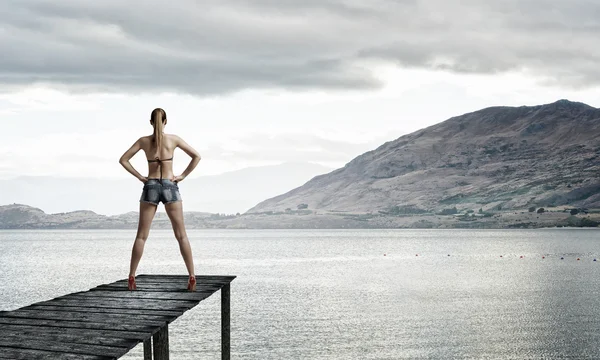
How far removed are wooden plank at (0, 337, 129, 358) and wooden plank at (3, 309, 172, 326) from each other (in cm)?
179

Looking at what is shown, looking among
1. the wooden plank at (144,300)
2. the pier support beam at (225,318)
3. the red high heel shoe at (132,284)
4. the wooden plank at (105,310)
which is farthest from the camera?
the pier support beam at (225,318)

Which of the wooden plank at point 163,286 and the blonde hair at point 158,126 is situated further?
the wooden plank at point 163,286

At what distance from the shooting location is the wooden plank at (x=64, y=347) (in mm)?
10962

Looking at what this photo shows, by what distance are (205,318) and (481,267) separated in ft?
290

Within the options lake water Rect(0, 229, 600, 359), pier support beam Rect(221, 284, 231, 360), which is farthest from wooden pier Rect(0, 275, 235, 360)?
lake water Rect(0, 229, 600, 359)

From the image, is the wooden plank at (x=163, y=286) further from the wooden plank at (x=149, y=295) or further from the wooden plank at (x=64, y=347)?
the wooden plank at (x=64, y=347)

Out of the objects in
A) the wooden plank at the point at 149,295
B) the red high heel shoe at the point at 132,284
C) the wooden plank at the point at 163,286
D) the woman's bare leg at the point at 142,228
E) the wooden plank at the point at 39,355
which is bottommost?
the wooden plank at the point at 39,355

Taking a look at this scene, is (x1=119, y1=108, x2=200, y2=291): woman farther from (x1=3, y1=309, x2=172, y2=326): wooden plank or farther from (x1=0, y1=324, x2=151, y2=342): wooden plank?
(x1=0, y1=324, x2=151, y2=342): wooden plank

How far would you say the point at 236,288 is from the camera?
94.5 m

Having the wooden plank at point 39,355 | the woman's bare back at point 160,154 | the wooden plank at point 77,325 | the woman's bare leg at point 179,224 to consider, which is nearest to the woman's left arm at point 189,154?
the woman's bare back at point 160,154

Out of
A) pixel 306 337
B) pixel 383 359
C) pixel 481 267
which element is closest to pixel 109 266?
pixel 481 267

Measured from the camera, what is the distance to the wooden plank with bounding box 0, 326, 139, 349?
38.2ft

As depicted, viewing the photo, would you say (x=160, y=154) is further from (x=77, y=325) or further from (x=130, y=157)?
(x=77, y=325)

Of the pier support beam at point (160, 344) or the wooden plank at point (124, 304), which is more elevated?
the wooden plank at point (124, 304)
